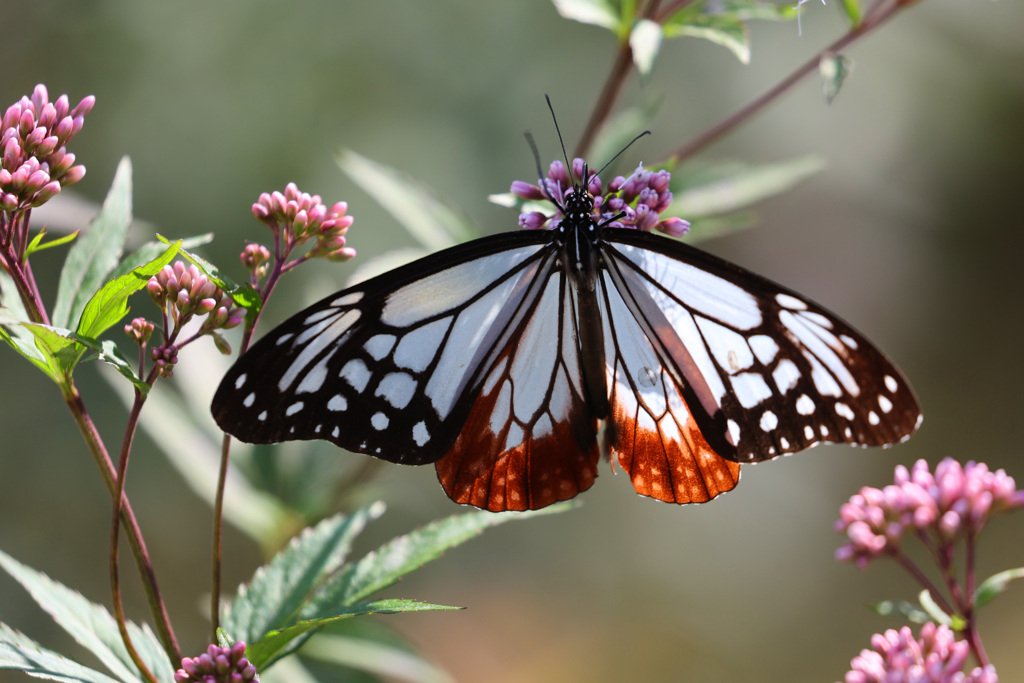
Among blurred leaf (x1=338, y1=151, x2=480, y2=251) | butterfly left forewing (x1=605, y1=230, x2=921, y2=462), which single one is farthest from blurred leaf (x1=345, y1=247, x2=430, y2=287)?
butterfly left forewing (x1=605, y1=230, x2=921, y2=462)

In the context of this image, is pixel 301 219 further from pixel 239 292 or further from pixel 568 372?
pixel 568 372

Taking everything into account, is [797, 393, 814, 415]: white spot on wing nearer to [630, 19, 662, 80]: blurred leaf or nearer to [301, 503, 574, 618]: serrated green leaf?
[301, 503, 574, 618]: serrated green leaf

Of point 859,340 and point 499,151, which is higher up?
point 499,151

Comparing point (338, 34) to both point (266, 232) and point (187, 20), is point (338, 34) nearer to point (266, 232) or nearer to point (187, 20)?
point (187, 20)

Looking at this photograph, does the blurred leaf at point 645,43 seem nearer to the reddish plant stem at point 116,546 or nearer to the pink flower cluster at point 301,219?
the pink flower cluster at point 301,219

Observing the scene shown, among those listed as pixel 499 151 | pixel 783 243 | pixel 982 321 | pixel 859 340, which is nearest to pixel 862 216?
pixel 783 243

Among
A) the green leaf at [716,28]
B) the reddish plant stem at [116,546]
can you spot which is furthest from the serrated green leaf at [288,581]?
the green leaf at [716,28]
